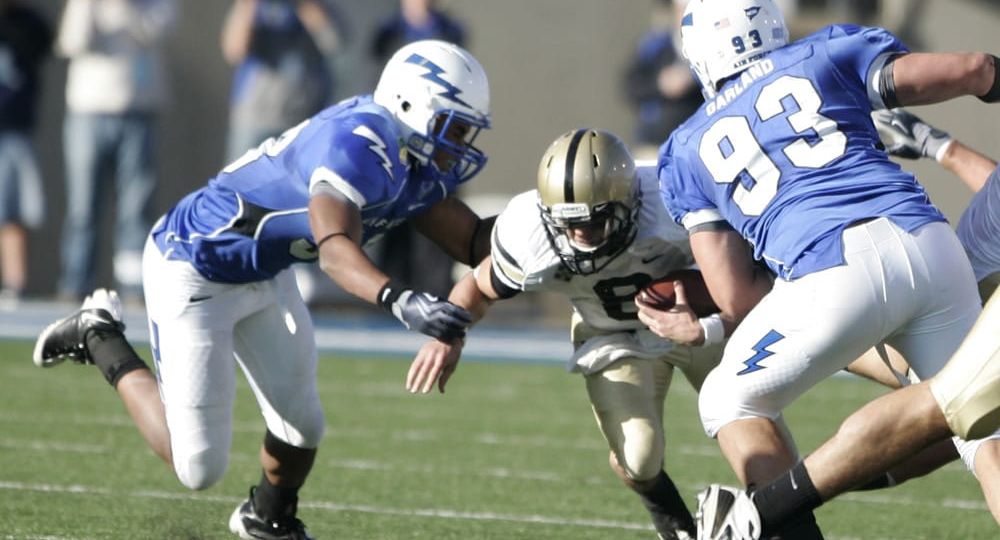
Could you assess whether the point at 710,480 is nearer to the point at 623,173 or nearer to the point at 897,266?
the point at 623,173

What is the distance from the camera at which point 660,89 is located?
10.1 metres

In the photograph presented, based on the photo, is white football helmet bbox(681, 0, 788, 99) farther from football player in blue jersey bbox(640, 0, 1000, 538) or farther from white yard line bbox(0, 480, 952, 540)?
white yard line bbox(0, 480, 952, 540)

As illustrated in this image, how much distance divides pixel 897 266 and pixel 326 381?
199 inches

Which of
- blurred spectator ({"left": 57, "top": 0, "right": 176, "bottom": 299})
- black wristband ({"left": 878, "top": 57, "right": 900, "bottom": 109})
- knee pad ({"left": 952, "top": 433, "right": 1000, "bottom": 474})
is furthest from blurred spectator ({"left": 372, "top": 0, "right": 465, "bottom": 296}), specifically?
knee pad ({"left": 952, "top": 433, "right": 1000, "bottom": 474})

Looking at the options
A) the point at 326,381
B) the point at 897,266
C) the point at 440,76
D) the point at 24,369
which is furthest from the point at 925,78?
the point at 24,369

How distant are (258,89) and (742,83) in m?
6.60

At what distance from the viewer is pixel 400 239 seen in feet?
35.8

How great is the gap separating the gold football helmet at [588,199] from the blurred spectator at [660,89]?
5443 millimetres

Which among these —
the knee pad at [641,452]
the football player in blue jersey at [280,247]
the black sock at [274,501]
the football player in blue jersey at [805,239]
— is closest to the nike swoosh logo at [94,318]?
the football player in blue jersey at [280,247]

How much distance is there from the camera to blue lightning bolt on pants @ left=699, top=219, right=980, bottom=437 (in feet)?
12.2

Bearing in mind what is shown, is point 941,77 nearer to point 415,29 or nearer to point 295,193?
point 295,193

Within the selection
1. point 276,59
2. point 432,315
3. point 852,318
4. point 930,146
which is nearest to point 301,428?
point 432,315

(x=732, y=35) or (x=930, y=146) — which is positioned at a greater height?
(x=732, y=35)

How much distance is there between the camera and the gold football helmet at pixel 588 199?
4355 millimetres
